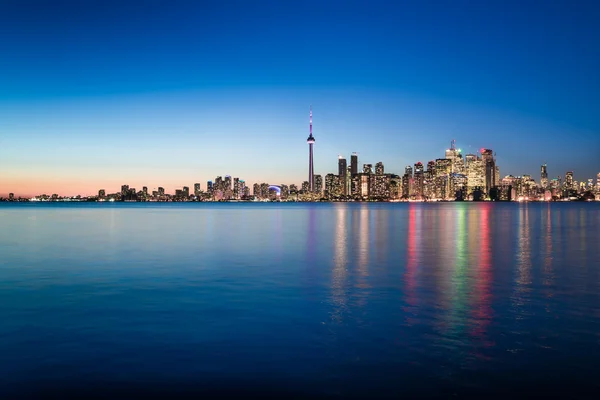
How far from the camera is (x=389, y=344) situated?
1418 centimetres

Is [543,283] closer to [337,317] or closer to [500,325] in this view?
[500,325]

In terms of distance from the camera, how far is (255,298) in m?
21.2

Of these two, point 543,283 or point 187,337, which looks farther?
point 543,283

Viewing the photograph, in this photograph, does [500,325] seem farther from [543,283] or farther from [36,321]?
[36,321]

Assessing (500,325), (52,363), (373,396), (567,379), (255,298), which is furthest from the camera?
(255,298)

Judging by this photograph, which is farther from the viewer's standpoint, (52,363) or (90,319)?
(90,319)

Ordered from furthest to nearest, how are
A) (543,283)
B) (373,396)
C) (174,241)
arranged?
(174,241) < (543,283) < (373,396)

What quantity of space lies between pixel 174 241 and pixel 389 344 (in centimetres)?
3995

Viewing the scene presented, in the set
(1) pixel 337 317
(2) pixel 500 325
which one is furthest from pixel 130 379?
(2) pixel 500 325

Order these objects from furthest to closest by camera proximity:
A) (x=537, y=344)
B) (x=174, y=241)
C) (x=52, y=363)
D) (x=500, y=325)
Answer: (x=174, y=241) → (x=500, y=325) → (x=537, y=344) → (x=52, y=363)

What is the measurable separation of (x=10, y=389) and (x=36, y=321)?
6.76 m

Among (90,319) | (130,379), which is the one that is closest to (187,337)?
(130,379)

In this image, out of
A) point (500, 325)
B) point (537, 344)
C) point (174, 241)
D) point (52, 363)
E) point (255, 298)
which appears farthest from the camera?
point (174, 241)

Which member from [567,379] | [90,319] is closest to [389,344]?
[567,379]
